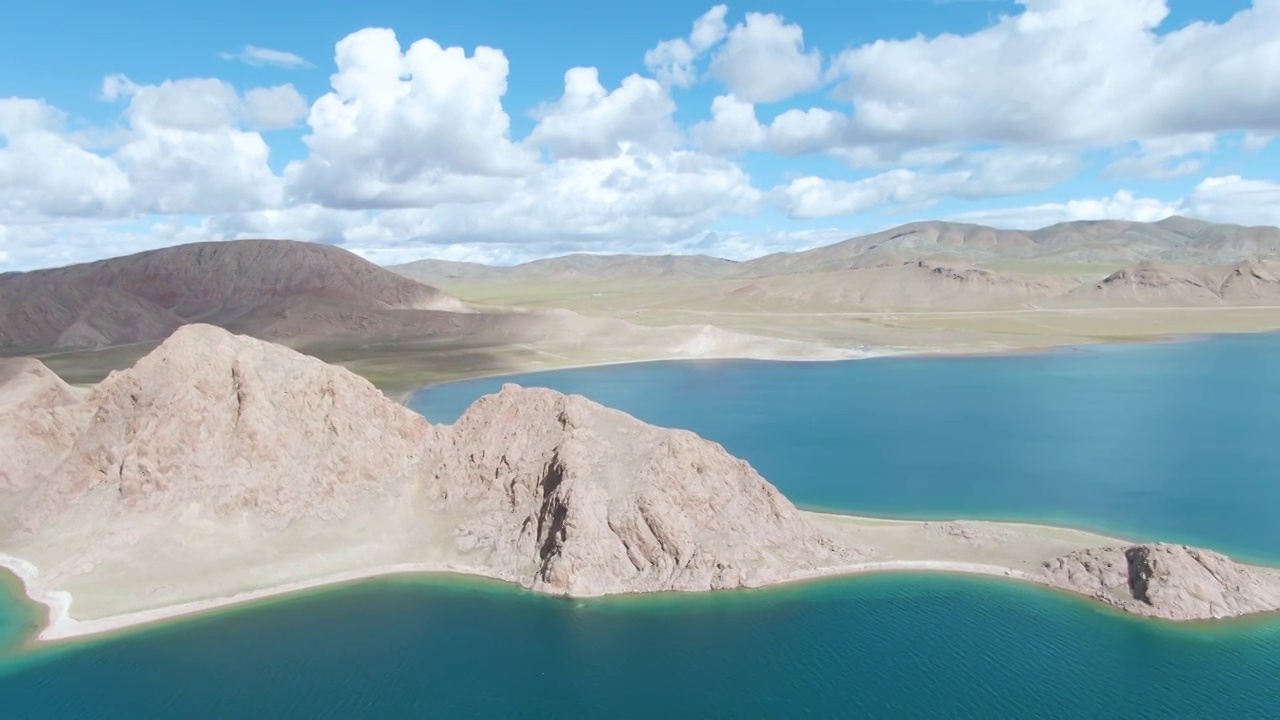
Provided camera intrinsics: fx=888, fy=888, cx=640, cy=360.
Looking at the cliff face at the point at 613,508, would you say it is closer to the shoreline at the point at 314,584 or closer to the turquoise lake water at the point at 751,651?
the shoreline at the point at 314,584

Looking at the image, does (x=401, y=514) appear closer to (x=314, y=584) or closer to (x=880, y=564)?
(x=314, y=584)

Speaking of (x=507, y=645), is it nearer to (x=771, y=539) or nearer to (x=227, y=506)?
(x=771, y=539)

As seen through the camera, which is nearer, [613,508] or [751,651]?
[751,651]

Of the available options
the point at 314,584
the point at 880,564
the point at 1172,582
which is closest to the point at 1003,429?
the point at 880,564

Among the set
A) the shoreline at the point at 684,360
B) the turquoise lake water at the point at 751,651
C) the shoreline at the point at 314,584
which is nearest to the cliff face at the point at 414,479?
the shoreline at the point at 314,584

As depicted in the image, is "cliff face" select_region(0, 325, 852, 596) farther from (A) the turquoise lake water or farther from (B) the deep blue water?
(B) the deep blue water

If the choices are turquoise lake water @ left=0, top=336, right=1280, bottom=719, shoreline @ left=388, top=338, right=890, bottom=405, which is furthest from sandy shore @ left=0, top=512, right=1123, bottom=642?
shoreline @ left=388, top=338, right=890, bottom=405

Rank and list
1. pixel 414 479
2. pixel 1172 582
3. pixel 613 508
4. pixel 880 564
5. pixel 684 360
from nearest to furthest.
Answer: pixel 1172 582 < pixel 613 508 < pixel 880 564 < pixel 414 479 < pixel 684 360
